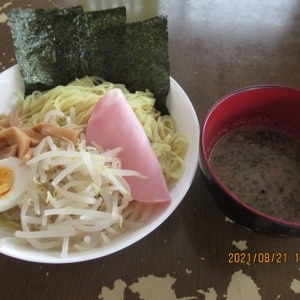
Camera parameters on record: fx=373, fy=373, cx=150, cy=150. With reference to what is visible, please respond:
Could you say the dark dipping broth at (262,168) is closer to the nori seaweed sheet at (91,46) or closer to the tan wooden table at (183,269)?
the tan wooden table at (183,269)

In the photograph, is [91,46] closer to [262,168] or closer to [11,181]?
[11,181]

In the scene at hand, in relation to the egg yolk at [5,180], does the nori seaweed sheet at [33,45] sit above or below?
above

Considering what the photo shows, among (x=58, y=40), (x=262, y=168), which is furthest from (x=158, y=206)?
(x=58, y=40)

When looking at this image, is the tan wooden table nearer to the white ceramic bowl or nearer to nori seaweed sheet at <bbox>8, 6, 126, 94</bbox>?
the white ceramic bowl

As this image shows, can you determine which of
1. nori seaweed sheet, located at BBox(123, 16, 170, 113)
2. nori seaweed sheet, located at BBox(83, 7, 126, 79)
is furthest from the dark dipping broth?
nori seaweed sheet, located at BBox(83, 7, 126, 79)

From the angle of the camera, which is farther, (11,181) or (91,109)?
(91,109)

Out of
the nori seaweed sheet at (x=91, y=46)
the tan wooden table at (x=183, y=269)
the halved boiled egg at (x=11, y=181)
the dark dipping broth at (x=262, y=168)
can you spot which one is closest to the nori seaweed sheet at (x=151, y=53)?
the nori seaweed sheet at (x=91, y=46)
